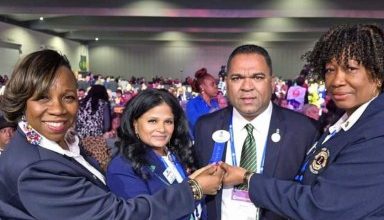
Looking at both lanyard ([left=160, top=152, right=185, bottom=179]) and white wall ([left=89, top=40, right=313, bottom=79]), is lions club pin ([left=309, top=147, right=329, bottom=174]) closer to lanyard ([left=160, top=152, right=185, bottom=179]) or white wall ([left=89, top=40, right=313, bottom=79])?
lanyard ([left=160, top=152, right=185, bottom=179])

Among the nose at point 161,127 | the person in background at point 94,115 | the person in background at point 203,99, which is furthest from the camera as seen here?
the person in background at point 94,115

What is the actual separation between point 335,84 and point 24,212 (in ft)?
3.84

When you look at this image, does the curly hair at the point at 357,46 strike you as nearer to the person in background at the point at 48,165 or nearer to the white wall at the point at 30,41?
the person in background at the point at 48,165

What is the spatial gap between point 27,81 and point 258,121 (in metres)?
1.23

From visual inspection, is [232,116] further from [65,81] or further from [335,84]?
[65,81]

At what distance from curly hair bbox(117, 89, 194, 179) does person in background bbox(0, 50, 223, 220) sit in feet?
1.02

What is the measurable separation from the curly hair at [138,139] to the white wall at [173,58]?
27.4 metres

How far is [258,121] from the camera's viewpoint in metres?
2.26

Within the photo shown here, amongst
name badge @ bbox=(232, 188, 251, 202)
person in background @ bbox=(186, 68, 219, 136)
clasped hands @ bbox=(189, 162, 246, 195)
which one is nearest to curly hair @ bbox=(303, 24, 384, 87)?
clasped hands @ bbox=(189, 162, 246, 195)

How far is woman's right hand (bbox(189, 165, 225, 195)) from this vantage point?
1.83m

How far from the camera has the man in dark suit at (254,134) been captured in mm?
2143

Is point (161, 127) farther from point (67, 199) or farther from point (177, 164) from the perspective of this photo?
point (67, 199)

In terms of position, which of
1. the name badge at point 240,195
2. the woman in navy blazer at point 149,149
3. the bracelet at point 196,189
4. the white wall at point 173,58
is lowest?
the name badge at point 240,195

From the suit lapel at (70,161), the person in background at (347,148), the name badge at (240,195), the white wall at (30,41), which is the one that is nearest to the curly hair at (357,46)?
the person in background at (347,148)
